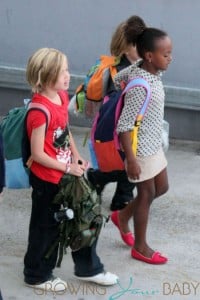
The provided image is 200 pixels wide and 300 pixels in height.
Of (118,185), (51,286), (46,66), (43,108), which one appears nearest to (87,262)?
(51,286)

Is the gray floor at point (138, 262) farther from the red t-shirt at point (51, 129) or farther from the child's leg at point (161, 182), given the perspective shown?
the red t-shirt at point (51, 129)

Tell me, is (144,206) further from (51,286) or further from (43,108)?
(43,108)

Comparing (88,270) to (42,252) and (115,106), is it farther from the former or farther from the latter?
(115,106)

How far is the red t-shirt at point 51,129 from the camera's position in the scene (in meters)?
4.14

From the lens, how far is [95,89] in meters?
5.32

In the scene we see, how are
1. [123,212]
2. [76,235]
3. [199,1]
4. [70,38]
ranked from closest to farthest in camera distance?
1. [76,235]
2. [123,212]
3. [199,1]
4. [70,38]

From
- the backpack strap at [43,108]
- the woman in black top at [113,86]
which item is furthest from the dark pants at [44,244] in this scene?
the woman in black top at [113,86]

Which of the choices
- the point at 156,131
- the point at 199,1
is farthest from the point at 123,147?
the point at 199,1

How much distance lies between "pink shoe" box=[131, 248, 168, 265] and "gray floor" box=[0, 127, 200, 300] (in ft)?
0.10

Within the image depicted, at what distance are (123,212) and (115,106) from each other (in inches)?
28.3

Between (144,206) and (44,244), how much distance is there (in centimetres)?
73

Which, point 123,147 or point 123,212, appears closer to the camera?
point 123,147

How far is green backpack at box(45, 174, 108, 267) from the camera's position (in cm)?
424

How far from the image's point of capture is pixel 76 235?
14.1 feet
